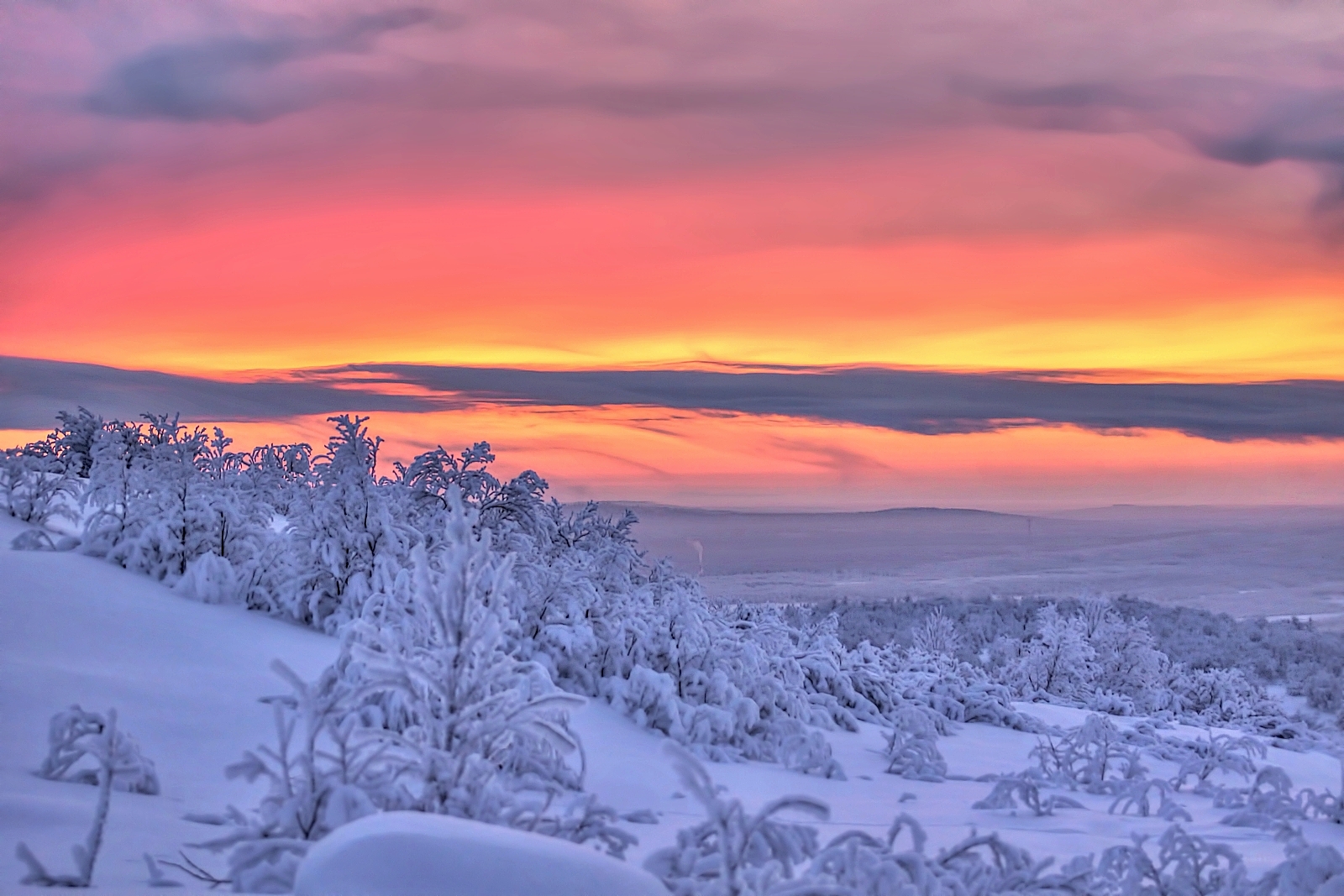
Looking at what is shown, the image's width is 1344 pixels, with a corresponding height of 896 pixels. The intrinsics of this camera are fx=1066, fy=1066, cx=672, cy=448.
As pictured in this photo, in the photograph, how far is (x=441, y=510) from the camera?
12.1 m

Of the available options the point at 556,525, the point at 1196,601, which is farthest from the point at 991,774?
the point at 1196,601

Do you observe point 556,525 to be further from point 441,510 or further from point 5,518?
point 5,518

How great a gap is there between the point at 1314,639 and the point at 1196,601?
706 centimetres

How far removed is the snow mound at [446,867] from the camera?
13.7ft

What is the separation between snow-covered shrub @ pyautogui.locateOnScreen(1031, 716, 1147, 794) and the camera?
11.0m

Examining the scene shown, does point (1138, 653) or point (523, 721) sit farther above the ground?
point (523, 721)

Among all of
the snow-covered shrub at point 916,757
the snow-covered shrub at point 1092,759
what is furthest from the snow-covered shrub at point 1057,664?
the snow-covered shrub at point 916,757

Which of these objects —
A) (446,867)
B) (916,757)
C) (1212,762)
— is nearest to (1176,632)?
(1212,762)

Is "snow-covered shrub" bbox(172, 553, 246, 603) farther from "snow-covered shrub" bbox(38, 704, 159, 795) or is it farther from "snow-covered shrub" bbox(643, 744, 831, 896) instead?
"snow-covered shrub" bbox(643, 744, 831, 896)

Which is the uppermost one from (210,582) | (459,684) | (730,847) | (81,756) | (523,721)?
(459,684)

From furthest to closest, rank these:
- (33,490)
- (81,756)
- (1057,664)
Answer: (1057,664)
(33,490)
(81,756)

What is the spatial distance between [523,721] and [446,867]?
4.08 ft

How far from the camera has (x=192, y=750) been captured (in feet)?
23.0

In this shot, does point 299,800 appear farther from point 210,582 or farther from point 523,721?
point 210,582
